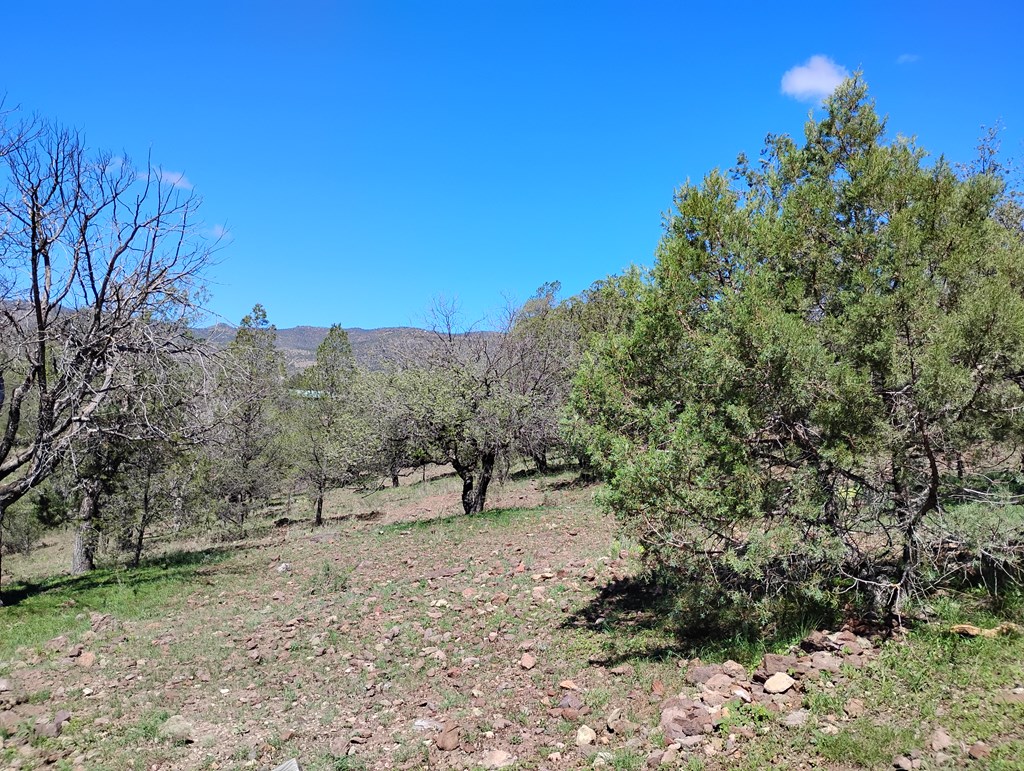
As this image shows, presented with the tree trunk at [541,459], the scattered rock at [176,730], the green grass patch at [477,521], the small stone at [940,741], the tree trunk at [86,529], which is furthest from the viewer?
the tree trunk at [541,459]

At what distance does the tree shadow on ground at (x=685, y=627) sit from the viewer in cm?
524

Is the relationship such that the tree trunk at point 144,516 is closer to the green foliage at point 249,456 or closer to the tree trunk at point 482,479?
the green foliage at point 249,456

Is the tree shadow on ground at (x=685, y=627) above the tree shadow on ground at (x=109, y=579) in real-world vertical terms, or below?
above

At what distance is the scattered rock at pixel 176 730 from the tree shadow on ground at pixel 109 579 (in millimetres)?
6322

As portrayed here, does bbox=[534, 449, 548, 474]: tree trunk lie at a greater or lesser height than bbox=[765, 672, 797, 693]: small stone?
greater

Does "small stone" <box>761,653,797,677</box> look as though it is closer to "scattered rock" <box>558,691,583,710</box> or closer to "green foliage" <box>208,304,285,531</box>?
"scattered rock" <box>558,691,583,710</box>

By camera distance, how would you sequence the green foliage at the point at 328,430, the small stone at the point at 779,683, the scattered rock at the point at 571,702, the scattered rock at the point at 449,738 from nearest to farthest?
the small stone at the point at 779,683 < the scattered rock at the point at 449,738 < the scattered rock at the point at 571,702 < the green foliage at the point at 328,430

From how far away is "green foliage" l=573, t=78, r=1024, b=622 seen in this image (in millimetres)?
4227

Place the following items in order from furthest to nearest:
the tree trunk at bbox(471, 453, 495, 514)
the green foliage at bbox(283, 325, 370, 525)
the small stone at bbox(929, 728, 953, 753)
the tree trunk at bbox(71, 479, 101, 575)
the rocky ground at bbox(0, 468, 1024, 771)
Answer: the tree trunk at bbox(471, 453, 495, 514), the green foliage at bbox(283, 325, 370, 525), the tree trunk at bbox(71, 479, 101, 575), the rocky ground at bbox(0, 468, 1024, 771), the small stone at bbox(929, 728, 953, 753)

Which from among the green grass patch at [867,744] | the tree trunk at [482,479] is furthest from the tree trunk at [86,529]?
the green grass patch at [867,744]

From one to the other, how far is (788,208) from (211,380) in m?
10.3

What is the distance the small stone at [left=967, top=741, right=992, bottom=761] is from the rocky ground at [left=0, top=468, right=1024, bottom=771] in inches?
0.6

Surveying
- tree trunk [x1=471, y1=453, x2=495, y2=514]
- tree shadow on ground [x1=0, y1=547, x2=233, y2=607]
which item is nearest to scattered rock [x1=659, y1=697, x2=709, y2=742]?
tree shadow on ground [x1=0, y1=547, x2=233, y2=607]

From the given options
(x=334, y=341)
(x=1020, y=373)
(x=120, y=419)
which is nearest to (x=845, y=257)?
(x=1020, y=373)
